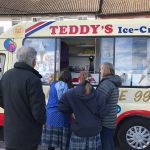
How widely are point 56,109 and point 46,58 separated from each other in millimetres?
2491

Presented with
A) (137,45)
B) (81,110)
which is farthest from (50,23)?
(81,110)

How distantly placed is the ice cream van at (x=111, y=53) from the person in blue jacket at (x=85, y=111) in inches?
97.7

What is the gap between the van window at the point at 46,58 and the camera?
8539 millimetres

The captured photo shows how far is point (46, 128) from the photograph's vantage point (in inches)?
254

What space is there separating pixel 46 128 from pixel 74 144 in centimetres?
96

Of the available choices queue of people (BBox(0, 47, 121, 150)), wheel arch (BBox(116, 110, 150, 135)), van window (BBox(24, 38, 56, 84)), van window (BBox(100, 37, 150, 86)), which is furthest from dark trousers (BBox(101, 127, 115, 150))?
van window (BBox(24, 38, 56, 84))

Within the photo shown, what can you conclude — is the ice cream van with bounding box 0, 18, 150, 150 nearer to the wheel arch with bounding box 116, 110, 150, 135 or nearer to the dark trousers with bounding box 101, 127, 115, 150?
the wheel arch with bounding box 116, 110, 150, 135

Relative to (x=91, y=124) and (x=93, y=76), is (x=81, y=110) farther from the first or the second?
(x=93, y=76)

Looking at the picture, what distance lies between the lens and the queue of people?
3973 mm

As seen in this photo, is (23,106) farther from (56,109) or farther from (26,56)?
(56,109)

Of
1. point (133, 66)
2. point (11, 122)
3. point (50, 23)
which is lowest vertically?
point (11, 122)

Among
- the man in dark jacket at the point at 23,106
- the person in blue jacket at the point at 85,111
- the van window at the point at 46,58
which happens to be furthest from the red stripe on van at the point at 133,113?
the man in dark jacket at the point at 23,106

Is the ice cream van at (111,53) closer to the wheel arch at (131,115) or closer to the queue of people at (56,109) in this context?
the wheel arch at (131,115)

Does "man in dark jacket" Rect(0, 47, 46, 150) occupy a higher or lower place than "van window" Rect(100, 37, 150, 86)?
lower
